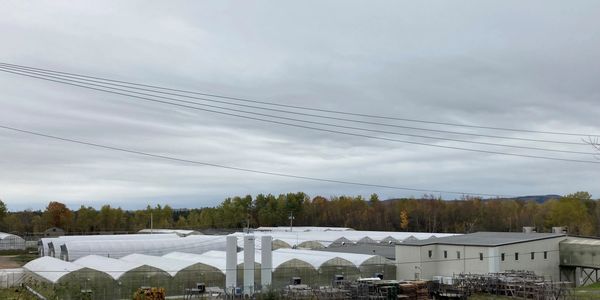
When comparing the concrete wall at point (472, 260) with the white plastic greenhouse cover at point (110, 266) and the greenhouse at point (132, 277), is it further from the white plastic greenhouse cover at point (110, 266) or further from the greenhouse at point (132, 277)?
the white plastic greenhouse cover at point (110, 266)

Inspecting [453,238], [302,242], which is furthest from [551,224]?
[453,238]

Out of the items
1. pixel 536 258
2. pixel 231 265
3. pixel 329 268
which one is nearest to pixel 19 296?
pixel 231 265

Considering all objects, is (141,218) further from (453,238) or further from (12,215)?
(453,238)

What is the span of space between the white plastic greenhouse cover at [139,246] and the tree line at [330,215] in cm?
3423

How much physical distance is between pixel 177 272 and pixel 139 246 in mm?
19846

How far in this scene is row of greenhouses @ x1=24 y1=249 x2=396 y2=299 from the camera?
3366cm

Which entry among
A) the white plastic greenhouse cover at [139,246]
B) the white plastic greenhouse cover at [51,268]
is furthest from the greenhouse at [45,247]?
the white plastic greenhouse cover at [51,268]

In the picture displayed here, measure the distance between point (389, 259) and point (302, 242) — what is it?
62.4 feet

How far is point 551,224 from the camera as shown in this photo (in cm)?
8962

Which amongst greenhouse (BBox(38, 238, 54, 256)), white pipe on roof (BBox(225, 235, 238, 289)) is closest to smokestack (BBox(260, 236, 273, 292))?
white pipe on roof (BBox(225, 235, 238, 289))

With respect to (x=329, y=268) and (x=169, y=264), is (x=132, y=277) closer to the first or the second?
(x=169, y=264)

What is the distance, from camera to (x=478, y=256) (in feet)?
132

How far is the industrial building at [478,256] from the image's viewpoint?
4003 cm

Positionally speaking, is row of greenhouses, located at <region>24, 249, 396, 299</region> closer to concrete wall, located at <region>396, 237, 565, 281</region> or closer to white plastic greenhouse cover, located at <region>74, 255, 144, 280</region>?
white plastic greenhouse cover, located at <region>74, 255, 144, 280</region>
